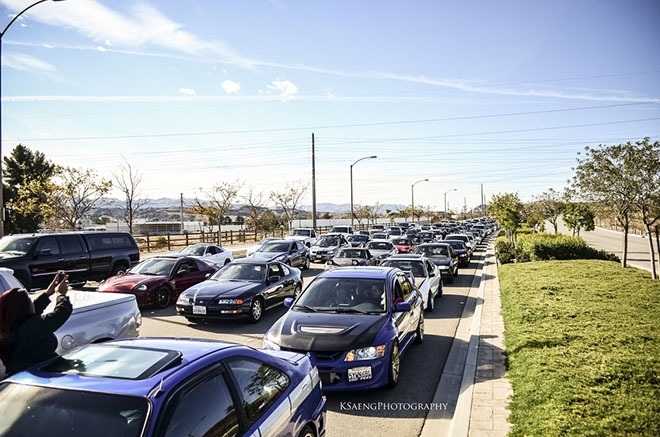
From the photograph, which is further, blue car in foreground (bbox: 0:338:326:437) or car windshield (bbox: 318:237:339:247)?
car windshield (bbox: 318:237:339:247)

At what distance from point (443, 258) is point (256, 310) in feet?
31.8

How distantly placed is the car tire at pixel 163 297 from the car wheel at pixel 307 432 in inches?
393

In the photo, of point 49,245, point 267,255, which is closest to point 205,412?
point 49,245

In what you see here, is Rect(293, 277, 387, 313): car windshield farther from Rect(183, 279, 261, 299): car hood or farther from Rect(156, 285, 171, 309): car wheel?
Rect(156, 285, 171, 309): car wheel

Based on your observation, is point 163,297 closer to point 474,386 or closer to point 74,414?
point 474,386

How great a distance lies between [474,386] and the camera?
6680 mm

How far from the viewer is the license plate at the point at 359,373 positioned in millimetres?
6098

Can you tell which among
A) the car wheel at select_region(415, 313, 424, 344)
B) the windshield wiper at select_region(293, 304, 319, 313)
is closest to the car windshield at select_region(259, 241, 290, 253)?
the car wheel at select_region(415, 313, 424, 344)

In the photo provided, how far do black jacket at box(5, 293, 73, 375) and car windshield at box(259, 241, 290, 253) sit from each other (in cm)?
1733

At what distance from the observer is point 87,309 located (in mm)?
6203

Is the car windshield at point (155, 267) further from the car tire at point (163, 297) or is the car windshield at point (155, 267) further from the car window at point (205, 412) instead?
the car window at point (205, 412)

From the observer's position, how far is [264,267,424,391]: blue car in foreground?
616 cm

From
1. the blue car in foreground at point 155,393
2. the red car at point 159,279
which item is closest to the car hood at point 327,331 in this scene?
the blue car in foreground at point 155,393

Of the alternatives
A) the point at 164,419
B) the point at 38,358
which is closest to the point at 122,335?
the point at 38,358
